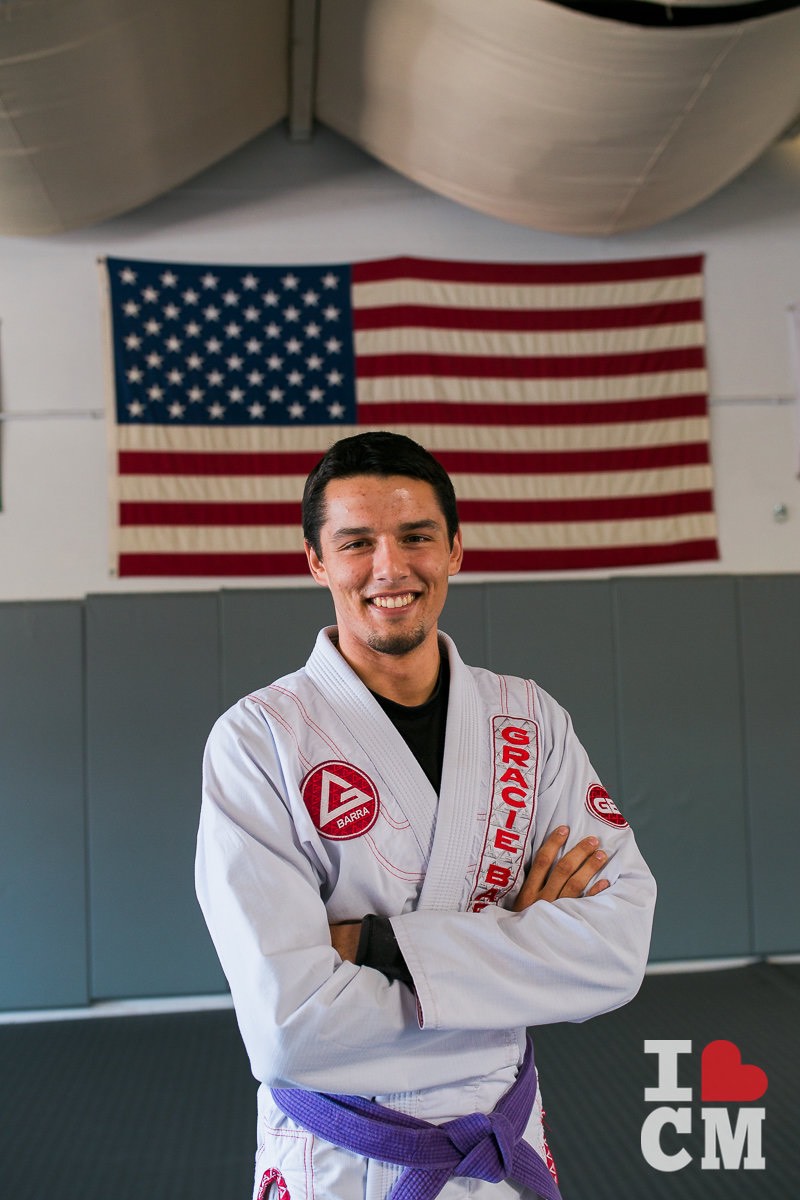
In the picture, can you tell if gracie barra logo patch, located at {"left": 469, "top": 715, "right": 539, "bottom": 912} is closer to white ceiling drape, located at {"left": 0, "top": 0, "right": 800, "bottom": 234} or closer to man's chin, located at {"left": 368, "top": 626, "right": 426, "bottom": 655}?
man's chin, located at {"left": 368, "top": 626, "right": 426, "bottom": 655}

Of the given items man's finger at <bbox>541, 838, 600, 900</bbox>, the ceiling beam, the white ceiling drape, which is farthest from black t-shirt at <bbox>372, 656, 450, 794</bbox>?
the ceiling beam

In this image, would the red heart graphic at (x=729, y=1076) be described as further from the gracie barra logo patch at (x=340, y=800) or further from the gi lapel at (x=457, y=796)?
the gracie barra logo patch at (x=340, y=800)

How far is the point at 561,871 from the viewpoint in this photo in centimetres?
150

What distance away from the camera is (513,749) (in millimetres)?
1562

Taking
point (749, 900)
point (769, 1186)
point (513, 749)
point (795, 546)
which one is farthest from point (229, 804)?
point (795, 546)

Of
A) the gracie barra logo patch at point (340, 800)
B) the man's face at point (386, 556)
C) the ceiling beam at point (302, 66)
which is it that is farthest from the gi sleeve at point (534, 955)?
the ceiling beam at point (302, 66)

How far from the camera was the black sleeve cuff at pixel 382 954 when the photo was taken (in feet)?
4.25

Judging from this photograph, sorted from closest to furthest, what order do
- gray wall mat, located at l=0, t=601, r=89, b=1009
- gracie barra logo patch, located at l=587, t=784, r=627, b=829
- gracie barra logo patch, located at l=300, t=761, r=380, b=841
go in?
gracie barra logo patch, located at l=300, t=761, r=380, b=841
gracie barra logo patch, located at l=587, t=784, r=627, b=829
gray wall mat, located at l=0, t=601, r=89, b=1009

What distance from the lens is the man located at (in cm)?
126

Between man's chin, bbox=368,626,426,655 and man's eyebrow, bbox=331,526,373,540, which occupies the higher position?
man's eyebrow, bbox=331,526,373,540

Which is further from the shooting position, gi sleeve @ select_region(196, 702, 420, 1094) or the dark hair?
the dark hair

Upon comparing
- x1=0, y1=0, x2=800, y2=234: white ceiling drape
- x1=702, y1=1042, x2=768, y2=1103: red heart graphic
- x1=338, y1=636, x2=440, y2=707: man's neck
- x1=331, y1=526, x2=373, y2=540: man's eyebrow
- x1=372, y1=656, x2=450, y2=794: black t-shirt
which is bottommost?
x1=702, y1=1042, x2=768, y2=1103: red heart graphic

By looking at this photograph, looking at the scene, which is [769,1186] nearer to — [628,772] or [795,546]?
[628,772]

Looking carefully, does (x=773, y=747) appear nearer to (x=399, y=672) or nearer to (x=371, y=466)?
(x=399, y=672)
